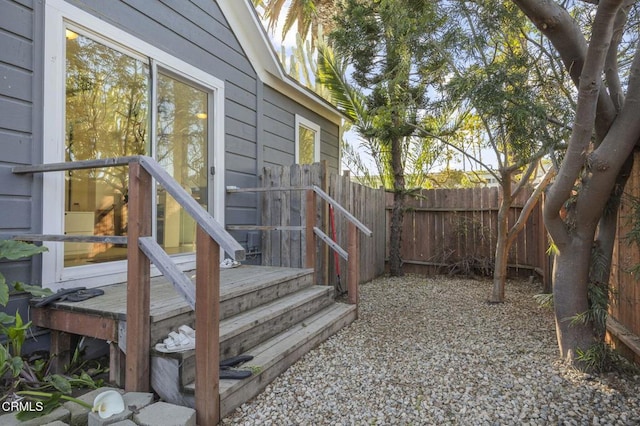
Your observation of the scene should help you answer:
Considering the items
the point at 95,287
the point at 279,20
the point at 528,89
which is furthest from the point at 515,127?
the point at 279,20

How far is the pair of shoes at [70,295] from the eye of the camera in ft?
7.66

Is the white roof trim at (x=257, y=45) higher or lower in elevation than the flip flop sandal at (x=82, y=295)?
higher

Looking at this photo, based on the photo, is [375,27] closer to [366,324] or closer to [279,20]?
[366,324]

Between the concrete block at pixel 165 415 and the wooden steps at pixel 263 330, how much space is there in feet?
0.35

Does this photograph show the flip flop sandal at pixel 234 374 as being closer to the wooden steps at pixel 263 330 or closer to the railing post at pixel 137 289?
the wooden steps at pixel 263 330

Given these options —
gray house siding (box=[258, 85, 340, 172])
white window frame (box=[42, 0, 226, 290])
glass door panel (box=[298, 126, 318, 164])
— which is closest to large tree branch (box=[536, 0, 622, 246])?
white window frame (box=[42, 0, 226, 290])

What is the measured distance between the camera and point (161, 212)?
354cm

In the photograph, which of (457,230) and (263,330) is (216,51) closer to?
(263,330)

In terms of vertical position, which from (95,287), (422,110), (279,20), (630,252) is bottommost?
(95,287)

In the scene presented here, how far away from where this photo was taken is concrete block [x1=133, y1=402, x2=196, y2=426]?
1768 millimetres

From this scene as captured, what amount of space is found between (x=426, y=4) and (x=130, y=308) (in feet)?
15.2

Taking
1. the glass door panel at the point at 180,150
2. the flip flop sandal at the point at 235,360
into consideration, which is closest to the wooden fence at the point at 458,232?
the glass door panel at the point at 180,150

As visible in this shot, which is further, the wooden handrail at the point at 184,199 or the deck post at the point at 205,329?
the deck post at the point at 205,329

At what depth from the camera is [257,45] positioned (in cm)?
480
